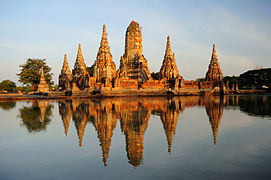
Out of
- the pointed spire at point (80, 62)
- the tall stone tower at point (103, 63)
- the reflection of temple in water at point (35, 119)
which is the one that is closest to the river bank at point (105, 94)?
the tall stone tower at point (103, 63)

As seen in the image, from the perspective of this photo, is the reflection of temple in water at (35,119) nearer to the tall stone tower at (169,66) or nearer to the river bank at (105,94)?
the river bank at (105,94)

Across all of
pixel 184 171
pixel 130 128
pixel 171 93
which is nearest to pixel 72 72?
pixel 171 93

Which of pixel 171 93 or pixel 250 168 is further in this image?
pixel 171 93

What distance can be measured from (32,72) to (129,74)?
101 ft

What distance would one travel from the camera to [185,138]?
7395mm

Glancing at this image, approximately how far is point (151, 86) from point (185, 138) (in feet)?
124

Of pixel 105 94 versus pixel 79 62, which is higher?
pixel 79 62

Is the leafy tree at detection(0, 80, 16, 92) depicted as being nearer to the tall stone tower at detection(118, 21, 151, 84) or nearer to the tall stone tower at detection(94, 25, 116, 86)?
the tall stone tower at detection(94, 25, 116, 86)

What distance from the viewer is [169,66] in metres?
54.7

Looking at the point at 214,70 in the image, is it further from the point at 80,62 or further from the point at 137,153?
the point at 137,153

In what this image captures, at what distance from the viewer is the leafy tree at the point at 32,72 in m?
58.9

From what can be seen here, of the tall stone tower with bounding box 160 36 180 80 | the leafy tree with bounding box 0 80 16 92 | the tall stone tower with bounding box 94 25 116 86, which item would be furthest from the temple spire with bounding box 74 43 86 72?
the leafy tree with bounding box 0 80 16 92

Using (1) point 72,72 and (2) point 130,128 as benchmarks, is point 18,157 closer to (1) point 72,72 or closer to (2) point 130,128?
(2) point 130,128

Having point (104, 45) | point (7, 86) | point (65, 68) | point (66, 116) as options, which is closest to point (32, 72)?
point (65, 68)
